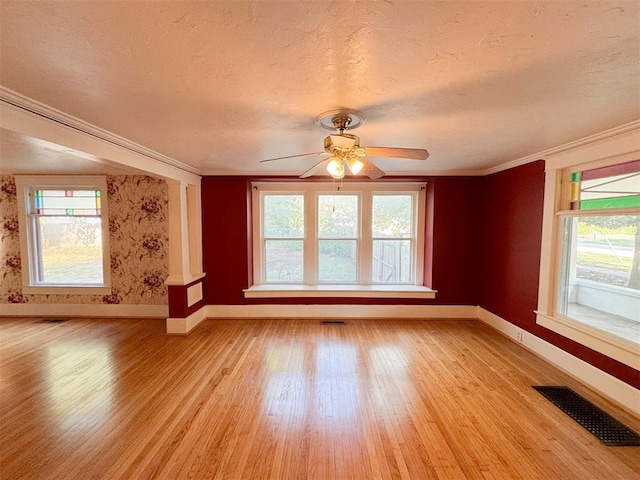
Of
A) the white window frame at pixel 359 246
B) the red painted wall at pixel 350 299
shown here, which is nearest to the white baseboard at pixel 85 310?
the red painted wall at pixel 350 299

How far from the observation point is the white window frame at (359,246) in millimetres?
4281

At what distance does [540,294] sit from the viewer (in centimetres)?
309

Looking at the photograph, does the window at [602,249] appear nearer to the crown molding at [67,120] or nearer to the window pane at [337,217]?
the window pane at [337,217]

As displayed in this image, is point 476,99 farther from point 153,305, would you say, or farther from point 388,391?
point 153,305

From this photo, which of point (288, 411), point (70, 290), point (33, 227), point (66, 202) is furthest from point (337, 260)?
point (33, 227)

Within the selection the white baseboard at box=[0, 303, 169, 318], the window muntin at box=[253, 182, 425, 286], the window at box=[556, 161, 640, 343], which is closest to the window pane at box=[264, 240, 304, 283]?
the window muntin at box=[253, 182, 425, 286]

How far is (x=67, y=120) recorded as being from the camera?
6.48 feet

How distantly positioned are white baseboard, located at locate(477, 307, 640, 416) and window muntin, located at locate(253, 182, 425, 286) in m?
1.50

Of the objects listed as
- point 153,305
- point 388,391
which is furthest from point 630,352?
point 153,305

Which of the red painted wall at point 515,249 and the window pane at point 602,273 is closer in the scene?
the window pane at point 602,273

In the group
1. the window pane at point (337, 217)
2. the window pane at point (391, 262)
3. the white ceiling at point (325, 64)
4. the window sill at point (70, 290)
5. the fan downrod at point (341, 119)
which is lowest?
the window sill at point (70, 290)

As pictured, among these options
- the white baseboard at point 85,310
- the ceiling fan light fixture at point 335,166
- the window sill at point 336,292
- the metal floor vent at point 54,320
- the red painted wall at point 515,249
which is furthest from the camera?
the white baseboard at point 85,310

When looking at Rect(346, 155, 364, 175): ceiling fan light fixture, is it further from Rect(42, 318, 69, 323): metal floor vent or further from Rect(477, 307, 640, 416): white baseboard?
Rect(42, 318, 69, 323): metal floor vent

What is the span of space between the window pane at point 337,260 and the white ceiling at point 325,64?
2.51m
